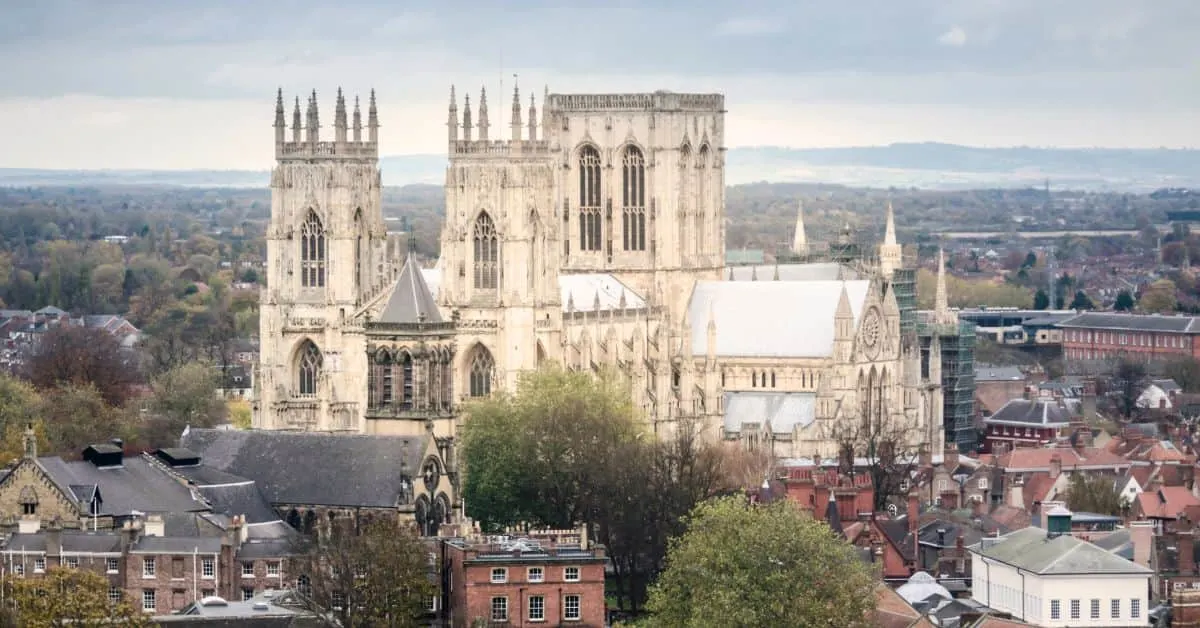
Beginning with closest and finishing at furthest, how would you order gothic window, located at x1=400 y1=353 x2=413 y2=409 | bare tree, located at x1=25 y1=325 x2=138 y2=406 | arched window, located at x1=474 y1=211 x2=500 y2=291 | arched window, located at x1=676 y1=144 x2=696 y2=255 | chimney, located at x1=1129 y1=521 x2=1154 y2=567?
chimney, located at x1=1129 y1=521 x2=1154 y2=567, gothic window, located at x1=400 y1=353 x2=413 y2=409, arched window, located at x1=474 y1=211 x2=500 y2=291, arched window, located at x1=676 y1=144 x2=696 y2=255, bare tree, located at x1=25 y1=325 x2=138 y2=406

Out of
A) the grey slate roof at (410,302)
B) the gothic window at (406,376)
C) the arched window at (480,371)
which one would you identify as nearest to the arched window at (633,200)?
the arched window at (480,371)

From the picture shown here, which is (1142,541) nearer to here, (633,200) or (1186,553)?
(1186,553)

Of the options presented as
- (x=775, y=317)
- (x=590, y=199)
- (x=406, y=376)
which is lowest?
(x=406, y=376)

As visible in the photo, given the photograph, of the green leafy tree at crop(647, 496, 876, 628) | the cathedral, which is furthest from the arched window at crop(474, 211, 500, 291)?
the green leafy tree at crop(647, 496, 876, 628)

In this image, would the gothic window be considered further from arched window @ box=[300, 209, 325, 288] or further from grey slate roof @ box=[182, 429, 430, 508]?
arched window @ box=[300, 209, 325, 288]

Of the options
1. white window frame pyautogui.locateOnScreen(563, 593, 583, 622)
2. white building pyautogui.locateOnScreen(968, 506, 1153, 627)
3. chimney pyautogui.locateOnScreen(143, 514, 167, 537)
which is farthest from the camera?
chimney pyautogui.locateOnScreen(143, 514, 167, 537)

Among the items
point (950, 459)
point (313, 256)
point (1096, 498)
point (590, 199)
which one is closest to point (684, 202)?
point (590, 199)
